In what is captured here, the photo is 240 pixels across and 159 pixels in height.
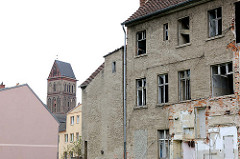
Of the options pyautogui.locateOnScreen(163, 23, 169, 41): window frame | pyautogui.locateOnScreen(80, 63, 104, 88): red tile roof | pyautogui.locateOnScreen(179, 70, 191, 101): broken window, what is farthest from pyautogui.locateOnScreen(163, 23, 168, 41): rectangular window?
pyautogui.locateOnScreen(80, 63, 104, 88): red tile roof

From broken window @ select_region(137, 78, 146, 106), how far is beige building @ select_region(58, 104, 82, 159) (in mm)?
44290

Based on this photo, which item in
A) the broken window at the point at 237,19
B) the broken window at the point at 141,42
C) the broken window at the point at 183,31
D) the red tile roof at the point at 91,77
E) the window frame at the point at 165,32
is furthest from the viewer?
the red tile roof at the point at 91,77

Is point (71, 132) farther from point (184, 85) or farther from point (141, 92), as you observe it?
point (184, 85)

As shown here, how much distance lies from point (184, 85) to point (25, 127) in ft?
59.3

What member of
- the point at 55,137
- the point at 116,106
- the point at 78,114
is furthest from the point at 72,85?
the point at 116,106

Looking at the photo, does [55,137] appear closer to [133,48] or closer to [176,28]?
[133,48]

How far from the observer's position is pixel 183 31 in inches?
944

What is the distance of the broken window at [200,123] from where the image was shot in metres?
21.2

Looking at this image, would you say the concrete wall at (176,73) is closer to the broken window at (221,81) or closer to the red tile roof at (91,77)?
the broken window at (221,81)

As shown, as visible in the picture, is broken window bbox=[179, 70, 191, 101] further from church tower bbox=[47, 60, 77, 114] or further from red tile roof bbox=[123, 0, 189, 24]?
church tower bbox=[47, 60, 77, 114]

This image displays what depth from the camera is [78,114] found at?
70.7 m

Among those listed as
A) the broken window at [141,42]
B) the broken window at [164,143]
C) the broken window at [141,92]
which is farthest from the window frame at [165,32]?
the broken window at [164,143]

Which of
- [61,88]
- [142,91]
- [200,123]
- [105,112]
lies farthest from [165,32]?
[61,88]

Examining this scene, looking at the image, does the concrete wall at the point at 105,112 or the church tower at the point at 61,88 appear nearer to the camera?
the concrete wall at the point at 105,112
